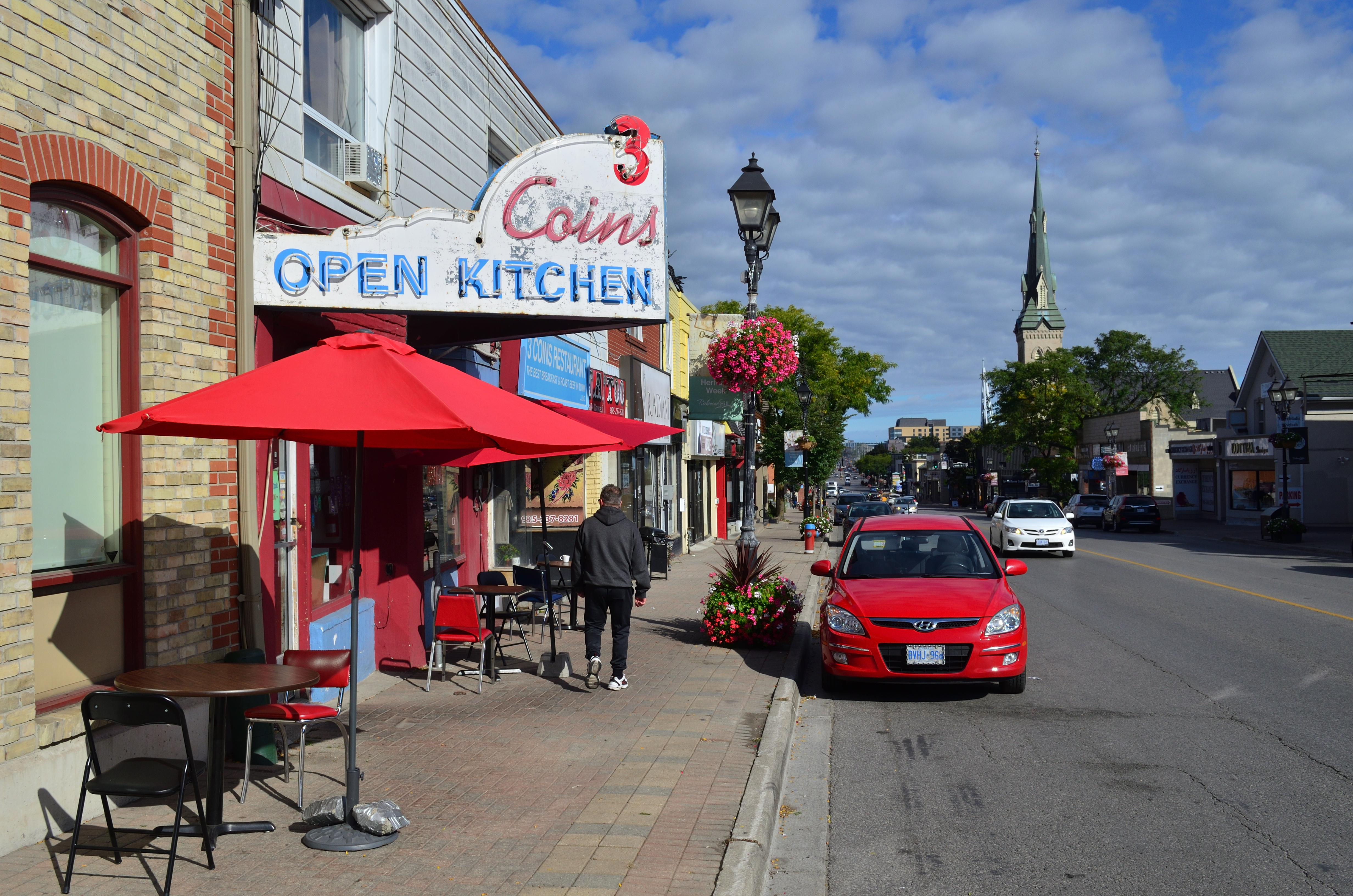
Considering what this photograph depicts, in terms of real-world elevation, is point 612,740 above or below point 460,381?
below

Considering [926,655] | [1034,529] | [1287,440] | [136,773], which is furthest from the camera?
[1287,440]

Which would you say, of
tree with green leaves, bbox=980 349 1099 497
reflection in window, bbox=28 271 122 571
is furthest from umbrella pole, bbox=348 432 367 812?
tree with green leaves, bbox=980 349 1099 497

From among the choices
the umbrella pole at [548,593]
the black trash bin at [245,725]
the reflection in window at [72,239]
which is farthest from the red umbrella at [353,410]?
the umbrella pole at [548,593]

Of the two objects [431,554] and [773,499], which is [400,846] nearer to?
[431,554]

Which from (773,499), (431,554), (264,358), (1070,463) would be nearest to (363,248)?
(264,358)

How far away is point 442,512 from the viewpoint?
11.8 meters

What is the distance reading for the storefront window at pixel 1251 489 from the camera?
1900 inches

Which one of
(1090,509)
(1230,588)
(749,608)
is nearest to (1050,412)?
(1090,509)

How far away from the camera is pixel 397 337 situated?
396 inches

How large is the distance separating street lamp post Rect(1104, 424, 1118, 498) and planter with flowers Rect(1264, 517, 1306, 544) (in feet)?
77.5

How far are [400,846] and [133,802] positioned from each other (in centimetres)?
182

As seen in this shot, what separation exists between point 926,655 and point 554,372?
7.86 meters

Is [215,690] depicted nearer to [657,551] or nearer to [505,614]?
[505,614]

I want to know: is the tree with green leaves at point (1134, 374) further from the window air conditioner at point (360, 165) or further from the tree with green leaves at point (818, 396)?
the window air conditioner at point (360, 165)
